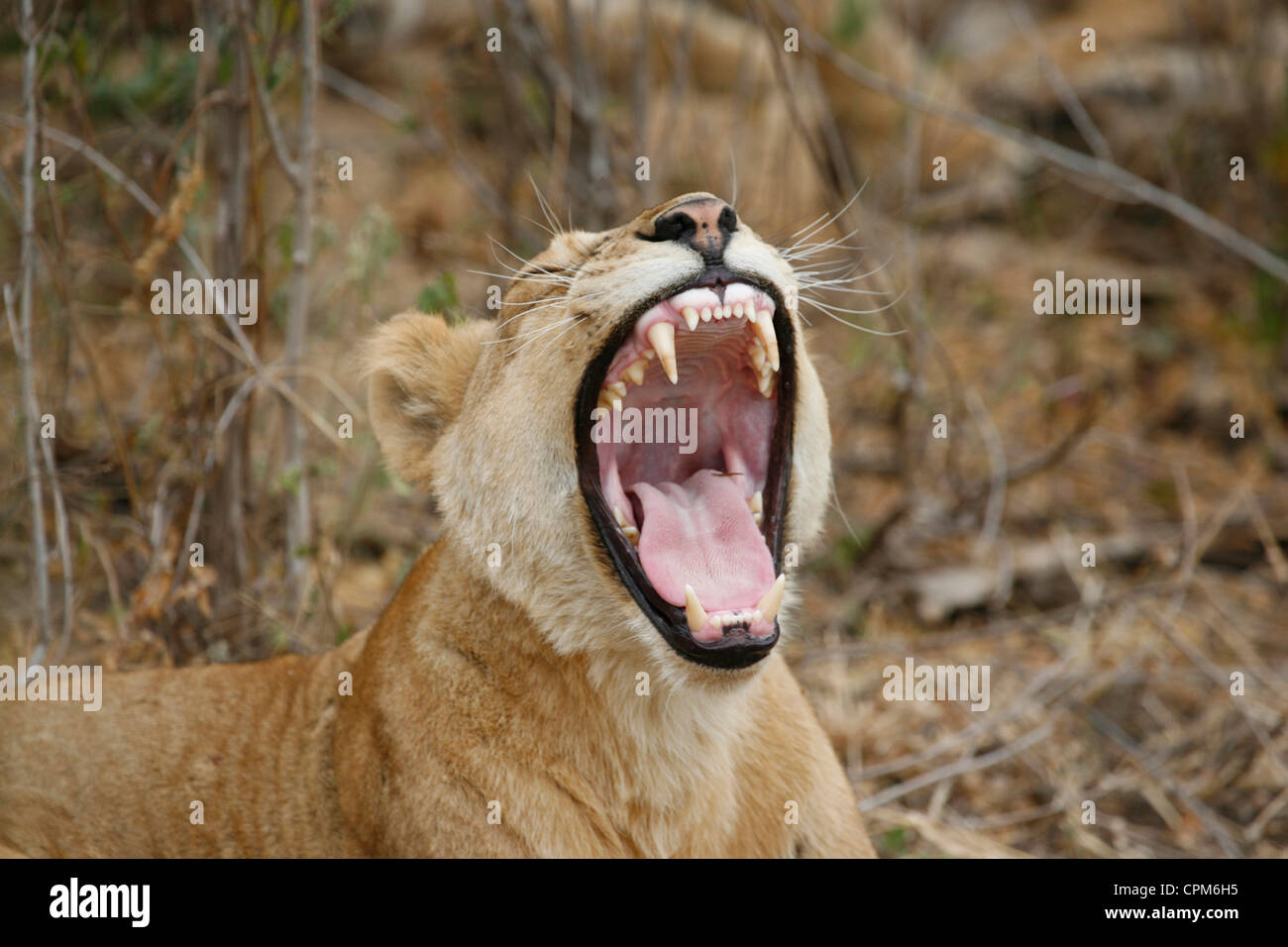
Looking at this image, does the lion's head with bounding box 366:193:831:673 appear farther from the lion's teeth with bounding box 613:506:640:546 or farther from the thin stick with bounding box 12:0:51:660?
the thin stick with bounding box 12:0:51:660

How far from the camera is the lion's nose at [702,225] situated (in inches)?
124

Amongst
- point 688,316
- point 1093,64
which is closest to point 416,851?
point 688,316

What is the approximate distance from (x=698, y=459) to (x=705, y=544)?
40 cm

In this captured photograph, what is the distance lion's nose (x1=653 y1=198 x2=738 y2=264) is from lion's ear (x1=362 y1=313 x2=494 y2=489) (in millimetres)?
731

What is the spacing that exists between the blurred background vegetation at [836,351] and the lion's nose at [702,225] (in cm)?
33

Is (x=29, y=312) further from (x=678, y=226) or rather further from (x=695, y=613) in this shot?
(x=695, y=613)

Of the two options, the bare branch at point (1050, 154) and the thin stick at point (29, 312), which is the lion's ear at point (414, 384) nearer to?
the thin stick at point (29, 312)

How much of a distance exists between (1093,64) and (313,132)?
7.51 metres

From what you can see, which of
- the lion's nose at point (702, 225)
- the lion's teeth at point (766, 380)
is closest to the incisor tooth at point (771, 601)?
the lion's teeth at point (766, 380)

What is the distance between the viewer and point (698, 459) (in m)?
3.71

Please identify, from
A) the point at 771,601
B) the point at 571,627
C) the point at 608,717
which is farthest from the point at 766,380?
the point at 608,717

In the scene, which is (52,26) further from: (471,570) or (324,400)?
(471,570)

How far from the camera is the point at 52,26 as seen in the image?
14.3 ft

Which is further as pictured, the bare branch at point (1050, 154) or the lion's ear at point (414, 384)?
the bare branch at point (1050, 154)
